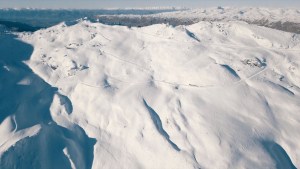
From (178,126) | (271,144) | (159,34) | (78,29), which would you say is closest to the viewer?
(271,144)

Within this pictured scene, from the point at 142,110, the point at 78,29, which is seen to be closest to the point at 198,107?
the point at 142,110

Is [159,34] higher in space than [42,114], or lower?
higher

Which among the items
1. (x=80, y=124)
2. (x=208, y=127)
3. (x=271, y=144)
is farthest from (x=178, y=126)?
(x=80, y=124)

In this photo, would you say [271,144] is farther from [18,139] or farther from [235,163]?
[18,139]

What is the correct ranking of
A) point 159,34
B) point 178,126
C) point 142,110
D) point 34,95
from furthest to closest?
point 159,34
point 34,95
point 142,110
point 178,126

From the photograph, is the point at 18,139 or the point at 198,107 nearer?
the point at 18,139

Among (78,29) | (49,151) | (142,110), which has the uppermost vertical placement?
(78,29)
